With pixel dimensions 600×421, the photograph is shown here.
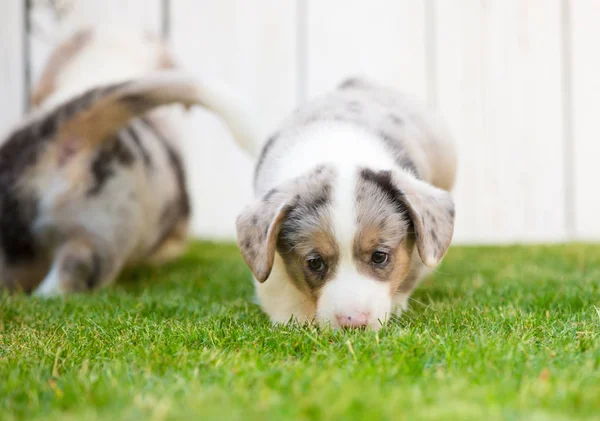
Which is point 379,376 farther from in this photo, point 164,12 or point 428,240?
point 164,12

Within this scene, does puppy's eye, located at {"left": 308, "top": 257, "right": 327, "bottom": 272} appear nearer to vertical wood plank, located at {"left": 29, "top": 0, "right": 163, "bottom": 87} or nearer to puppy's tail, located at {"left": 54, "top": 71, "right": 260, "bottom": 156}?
puppy's tail, located at {"left": 54, "top": 71, "right": 260, "bottom": 156}

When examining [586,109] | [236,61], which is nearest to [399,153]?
[236,61]

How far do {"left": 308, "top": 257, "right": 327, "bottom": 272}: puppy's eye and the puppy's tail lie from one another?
165cm

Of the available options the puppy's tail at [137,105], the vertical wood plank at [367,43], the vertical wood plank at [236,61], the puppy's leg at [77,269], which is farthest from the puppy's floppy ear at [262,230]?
the vertical wood plank at [367,43]

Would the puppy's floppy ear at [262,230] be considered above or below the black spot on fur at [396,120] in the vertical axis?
below

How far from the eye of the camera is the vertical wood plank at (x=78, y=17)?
6836mm

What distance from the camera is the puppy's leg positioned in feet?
13.0

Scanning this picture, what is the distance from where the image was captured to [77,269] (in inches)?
159

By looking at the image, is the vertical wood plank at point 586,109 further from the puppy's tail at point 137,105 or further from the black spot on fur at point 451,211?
the black spot on fur at point 451,211

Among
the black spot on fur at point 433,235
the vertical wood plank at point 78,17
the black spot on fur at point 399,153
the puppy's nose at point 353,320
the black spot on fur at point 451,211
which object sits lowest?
the puppy's nose at point 353,320

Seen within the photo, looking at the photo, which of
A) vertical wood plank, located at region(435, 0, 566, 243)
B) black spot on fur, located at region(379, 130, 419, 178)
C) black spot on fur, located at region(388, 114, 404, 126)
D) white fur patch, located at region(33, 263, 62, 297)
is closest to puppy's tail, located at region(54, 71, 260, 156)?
white fur patch, located at region(33, 263, 62, 297)

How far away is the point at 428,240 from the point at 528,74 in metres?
5.09

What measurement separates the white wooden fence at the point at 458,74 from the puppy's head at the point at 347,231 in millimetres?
4496

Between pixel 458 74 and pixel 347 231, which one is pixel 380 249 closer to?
pixel 347 231
